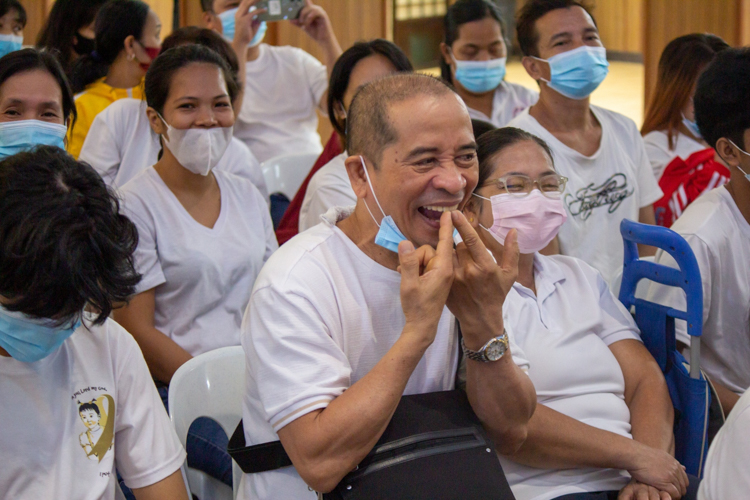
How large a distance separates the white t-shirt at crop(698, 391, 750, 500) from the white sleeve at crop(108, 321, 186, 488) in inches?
40.7

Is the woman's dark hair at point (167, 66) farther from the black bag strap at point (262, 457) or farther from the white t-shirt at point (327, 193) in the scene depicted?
the black bag strap at point (262, 457)

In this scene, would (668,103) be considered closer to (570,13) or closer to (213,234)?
(570,13)

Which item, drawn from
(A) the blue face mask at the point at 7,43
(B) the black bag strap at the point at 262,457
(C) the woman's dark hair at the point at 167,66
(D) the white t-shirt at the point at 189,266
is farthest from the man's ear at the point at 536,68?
(A) the blue face mask at the point at 7,43

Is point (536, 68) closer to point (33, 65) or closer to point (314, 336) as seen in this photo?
point (33, 65)

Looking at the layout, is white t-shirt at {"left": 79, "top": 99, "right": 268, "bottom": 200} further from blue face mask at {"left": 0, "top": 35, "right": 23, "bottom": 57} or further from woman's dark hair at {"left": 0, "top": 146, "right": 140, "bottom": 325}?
woman's dark hair at {"left": 0, "top": 146, "right": 140, "bottom": 325}

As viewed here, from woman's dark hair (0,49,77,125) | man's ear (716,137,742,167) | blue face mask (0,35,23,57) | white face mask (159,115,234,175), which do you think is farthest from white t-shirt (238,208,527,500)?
blue face mask (0,35,23,57)

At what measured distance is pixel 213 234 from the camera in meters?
2.46

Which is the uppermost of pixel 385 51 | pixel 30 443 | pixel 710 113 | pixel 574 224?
pixel 385 51

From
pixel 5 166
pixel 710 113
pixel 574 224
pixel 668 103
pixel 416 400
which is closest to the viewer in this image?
pixel 5 166

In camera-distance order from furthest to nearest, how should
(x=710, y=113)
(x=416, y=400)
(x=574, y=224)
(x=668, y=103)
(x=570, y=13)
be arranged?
(x=668, y=103) < (x=570, y=13) < (x=574, y=224) < (x=710, y=113) < (x=416, y=400)

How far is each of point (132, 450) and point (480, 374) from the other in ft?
2.37

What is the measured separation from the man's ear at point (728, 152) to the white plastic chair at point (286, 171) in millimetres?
2033

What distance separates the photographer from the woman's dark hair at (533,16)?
3064 mm

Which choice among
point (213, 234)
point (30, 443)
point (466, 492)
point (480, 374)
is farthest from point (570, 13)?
point (30, 443)
